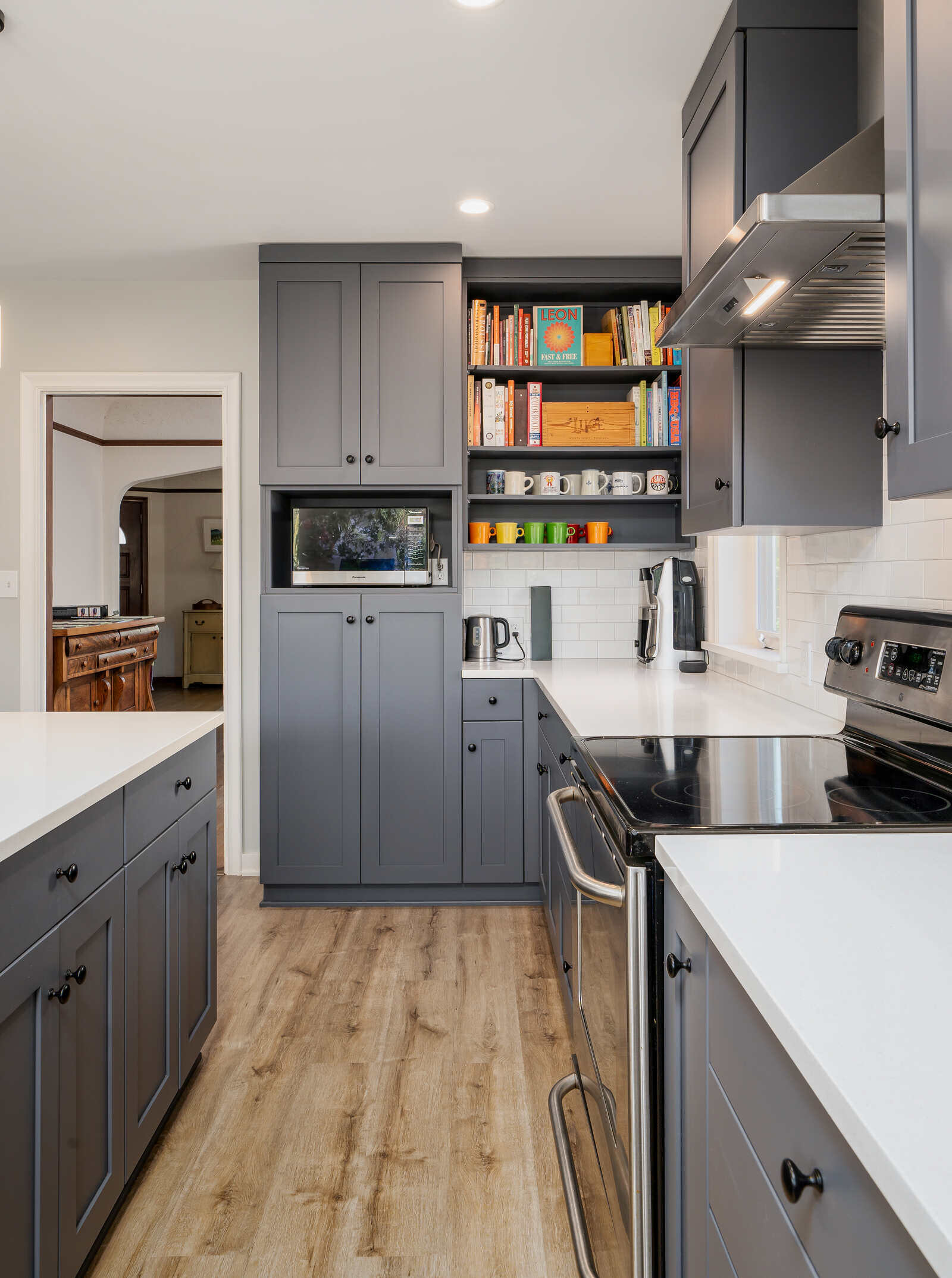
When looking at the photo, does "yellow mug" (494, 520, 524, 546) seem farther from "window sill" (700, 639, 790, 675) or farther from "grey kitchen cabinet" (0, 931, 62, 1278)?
"grey kitchen cabinet" (0, 931, 62, 1278)

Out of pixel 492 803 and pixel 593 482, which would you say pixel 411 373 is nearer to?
pixel 593 482

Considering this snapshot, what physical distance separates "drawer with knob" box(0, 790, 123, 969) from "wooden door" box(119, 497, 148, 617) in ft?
29.0

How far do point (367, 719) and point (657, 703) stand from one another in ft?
4.23

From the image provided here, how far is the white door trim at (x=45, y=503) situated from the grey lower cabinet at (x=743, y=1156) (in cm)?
279

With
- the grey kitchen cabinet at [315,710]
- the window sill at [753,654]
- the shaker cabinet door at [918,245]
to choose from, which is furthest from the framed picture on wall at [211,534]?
the shaker cabinet door at [918,245]

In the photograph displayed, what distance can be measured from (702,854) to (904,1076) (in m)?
0.50

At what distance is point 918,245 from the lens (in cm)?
106

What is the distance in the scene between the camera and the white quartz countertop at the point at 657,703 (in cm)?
198

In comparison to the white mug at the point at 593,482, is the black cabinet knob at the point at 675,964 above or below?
below

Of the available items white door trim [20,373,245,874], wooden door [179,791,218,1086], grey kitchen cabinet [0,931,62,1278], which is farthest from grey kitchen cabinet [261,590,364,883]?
grey kitchen cabinet [0,931,62,1278]

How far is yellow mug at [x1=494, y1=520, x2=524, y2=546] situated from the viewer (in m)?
3.48

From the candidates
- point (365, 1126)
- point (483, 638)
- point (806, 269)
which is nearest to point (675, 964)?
point (806, 269)

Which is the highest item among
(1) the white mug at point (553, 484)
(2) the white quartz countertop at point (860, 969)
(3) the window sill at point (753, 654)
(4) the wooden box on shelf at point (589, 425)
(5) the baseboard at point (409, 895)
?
(4) the wooden box on shelf at point (589, 425)

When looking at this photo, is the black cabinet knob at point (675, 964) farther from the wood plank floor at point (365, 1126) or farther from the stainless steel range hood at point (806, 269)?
the stainless steel range hood at point (806, 269)
